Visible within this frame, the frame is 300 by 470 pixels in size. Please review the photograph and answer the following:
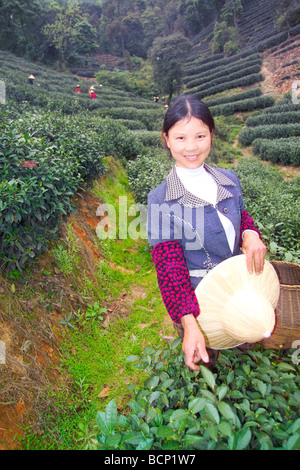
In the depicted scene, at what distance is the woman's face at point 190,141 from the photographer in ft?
4.65

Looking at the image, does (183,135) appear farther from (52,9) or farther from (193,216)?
(52,9)

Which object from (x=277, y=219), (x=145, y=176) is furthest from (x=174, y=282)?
(x=145, y=176)

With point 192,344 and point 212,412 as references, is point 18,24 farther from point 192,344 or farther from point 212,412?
point 212,412

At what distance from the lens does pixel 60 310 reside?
8.03 ft

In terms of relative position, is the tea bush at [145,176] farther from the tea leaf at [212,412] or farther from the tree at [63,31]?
the tree at [63,31]

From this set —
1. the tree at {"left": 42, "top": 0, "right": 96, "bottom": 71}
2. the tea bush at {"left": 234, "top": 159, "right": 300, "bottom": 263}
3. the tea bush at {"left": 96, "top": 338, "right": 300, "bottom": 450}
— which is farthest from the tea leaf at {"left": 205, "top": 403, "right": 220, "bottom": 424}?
the tree at {"left": 42, "top": 0, "right": 96, "bottom": 71}

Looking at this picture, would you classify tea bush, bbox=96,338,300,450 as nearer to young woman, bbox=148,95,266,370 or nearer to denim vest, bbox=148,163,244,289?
young woman, bbox=148,95,266,370

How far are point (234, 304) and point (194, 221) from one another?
1.53 feet

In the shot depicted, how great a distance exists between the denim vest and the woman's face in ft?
0.38

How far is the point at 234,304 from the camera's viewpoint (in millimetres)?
1240

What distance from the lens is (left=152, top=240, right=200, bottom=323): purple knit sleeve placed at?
1272 millimetres

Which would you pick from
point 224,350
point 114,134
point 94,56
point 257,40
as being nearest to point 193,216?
point 224,350

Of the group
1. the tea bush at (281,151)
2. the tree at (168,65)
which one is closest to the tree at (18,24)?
the tree at (168,65)

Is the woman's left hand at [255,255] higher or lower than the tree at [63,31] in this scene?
lower
